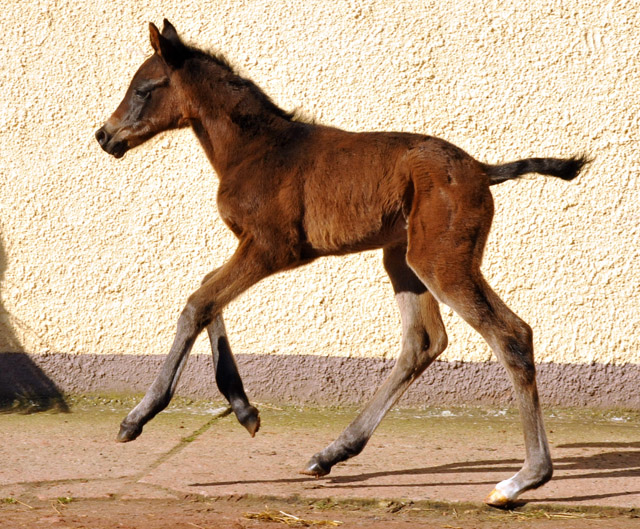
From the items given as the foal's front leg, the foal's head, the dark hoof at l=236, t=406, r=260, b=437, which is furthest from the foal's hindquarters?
the foal's head

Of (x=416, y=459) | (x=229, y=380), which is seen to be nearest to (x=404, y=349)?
(x=416, y=459)

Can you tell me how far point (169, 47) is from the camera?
178 inches

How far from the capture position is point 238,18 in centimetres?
580

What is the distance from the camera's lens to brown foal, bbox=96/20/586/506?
4023 millimetres

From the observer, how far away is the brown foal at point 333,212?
4.02 meters

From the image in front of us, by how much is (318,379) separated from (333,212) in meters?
1.83

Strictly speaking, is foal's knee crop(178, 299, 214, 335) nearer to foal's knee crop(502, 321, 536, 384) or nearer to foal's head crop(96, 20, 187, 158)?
foal's head crop(96, 20, 187, 158)

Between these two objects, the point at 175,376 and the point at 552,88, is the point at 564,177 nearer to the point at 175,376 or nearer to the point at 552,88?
the point at 552,88

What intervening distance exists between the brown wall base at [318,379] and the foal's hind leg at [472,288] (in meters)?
1.65

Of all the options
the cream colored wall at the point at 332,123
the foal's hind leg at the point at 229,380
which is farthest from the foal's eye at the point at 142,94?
the cream colored wall at the point at 332,123

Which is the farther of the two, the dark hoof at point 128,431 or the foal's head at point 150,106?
the foal's head at point 150,106

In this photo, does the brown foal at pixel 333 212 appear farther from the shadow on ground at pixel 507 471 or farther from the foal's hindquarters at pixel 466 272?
the shadow on ground at pixel 507 471

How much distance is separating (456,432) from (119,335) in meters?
2.23

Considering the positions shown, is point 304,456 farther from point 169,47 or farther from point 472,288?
point 169,47
